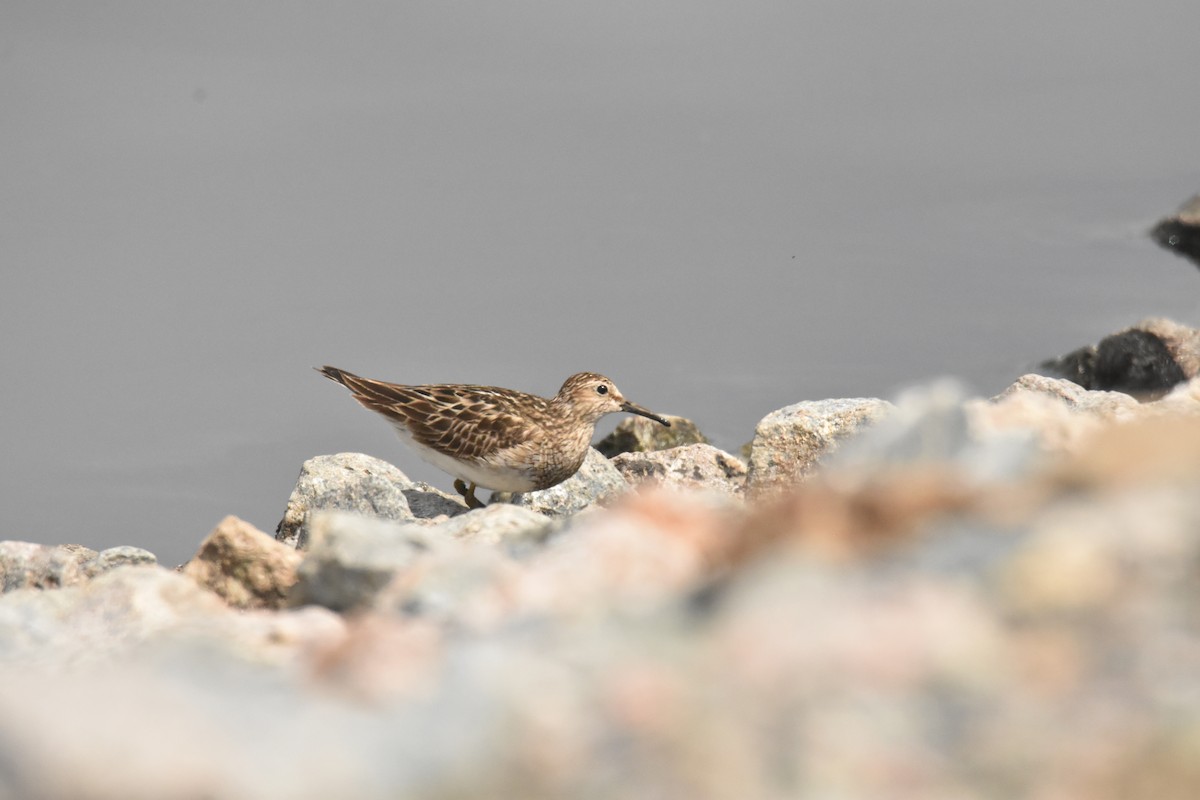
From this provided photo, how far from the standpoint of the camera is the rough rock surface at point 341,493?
9.49 metres

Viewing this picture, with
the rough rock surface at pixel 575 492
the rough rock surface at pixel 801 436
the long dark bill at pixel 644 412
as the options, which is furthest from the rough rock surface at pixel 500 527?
the long dark bill at pixel 644 412

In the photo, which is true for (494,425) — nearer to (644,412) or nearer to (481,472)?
(481,472)

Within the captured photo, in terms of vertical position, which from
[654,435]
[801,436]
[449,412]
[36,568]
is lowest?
[36,568]

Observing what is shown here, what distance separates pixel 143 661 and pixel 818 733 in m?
1.69

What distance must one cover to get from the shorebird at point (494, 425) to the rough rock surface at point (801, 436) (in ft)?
4.67

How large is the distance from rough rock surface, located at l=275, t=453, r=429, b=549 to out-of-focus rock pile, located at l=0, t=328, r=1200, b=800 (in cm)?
564

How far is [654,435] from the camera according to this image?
42.9 feet

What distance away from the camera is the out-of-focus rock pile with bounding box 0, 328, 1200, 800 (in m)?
2.65

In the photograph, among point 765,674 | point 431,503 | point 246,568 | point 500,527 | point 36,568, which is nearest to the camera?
point 765,674

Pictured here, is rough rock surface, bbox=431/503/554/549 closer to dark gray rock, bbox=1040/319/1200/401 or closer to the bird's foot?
the bird's foot

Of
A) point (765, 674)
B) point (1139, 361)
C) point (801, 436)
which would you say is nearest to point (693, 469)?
point (801, 436)

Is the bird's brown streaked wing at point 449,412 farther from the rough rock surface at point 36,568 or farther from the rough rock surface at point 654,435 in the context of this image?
the rough rock surface at point 36,568

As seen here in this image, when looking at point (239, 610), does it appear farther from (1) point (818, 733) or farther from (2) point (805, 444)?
(2) point (805, 444)

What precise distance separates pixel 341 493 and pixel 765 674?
7057 millimetres
